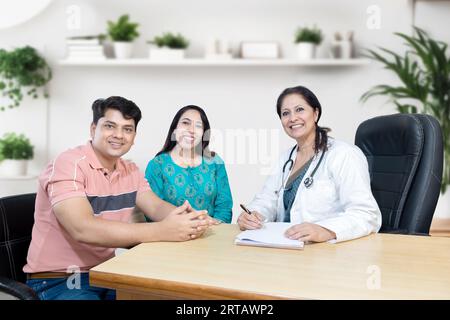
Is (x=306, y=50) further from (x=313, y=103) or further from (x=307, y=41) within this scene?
(x=313, y=103)

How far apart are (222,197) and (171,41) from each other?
5.83 ft

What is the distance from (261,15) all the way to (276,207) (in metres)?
1.84

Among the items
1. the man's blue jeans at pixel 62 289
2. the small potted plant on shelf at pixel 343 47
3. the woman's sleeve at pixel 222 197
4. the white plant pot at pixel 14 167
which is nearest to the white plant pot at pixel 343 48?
the small potted plant on shelf at pixel 343 47

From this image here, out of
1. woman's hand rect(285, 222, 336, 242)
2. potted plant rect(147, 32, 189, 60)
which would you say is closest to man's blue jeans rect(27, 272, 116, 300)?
woman's hand rect(285, 222, 336, 242)

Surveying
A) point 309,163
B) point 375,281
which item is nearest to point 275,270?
point 375,281

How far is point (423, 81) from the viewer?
313 cm

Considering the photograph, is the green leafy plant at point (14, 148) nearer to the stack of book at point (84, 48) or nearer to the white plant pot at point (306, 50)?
the stack of book at point (84, 48)

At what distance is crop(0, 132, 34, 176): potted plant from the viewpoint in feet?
10.3

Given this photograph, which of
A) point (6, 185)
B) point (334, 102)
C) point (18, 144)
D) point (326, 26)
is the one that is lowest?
point (6, 185)

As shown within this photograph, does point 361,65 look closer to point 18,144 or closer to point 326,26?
point 326,26

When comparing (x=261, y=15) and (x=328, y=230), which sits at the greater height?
(x=261, y=15)

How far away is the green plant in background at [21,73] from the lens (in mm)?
3220
